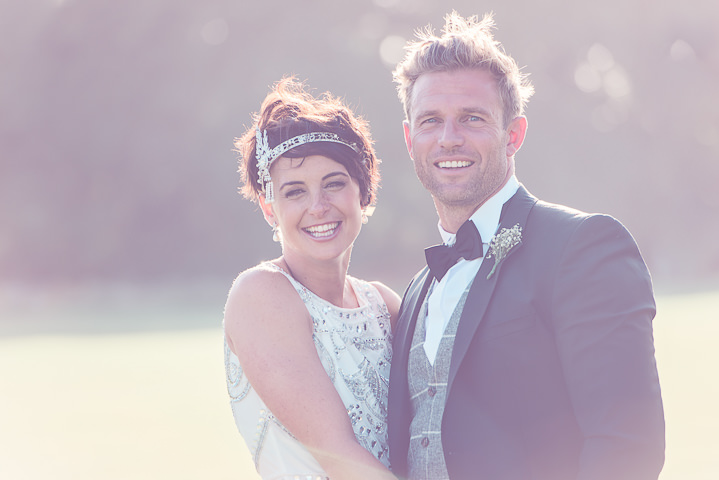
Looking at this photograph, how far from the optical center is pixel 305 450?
2951mm

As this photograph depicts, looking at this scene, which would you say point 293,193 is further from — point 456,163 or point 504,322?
point 504,322

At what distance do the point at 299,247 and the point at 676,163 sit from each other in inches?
1021

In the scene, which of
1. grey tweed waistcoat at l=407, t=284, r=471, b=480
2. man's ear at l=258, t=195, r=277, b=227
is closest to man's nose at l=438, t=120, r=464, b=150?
grey tweed waistcoat at l=407, t=284, r=471, b=480

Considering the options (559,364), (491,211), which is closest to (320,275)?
(491,211)

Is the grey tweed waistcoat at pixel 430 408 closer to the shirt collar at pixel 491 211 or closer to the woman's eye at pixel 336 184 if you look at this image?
the shirt collar at pixel 491 211

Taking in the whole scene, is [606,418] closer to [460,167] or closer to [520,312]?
[520,312]

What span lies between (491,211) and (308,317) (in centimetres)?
90

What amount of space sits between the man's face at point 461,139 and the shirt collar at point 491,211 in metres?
0.04

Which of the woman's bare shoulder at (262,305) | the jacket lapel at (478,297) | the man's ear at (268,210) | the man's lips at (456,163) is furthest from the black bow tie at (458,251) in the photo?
the man's ear at (268,210)

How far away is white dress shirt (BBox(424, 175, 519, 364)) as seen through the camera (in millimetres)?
2779

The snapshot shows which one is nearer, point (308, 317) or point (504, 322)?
point (504, 322)

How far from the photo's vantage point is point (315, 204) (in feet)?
10.3

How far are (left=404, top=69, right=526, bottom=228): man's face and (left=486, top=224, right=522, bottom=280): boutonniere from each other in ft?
1.16

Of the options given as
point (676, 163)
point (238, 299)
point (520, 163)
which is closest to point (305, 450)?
point (238, 299)
